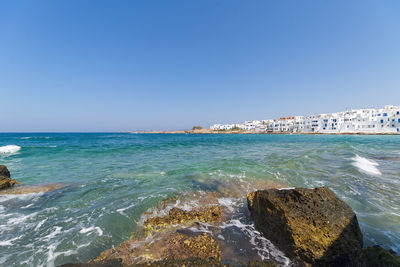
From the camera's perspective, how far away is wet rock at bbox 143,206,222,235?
443 cm

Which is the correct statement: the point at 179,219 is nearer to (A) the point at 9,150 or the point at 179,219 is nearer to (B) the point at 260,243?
(B) the point at 260,243

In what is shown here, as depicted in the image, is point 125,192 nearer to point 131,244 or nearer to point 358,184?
point 131,244

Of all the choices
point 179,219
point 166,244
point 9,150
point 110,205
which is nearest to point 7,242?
point 110,205

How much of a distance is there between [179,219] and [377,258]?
4003mm

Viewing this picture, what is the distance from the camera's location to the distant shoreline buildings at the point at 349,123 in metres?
71.2

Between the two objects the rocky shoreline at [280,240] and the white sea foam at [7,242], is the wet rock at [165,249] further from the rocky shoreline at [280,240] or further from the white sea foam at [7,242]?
the white sea foam at [7,242]

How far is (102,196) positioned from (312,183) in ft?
32.9

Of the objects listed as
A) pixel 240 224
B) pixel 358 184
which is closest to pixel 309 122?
pixel 358 184

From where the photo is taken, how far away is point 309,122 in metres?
97.1

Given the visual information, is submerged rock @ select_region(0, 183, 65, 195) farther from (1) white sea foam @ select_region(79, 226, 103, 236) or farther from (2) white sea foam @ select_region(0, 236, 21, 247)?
(1) white sea foam @ select_region(79, 226, 103, 236)

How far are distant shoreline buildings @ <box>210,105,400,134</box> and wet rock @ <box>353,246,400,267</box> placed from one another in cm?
10518

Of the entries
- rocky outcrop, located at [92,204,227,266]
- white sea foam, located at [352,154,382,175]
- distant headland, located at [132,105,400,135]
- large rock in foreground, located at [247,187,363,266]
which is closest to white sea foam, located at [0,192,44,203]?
rocky outcrop, located at [92,204,227,266]

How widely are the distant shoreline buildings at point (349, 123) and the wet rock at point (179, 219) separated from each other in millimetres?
105607

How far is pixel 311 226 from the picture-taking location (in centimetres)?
332
